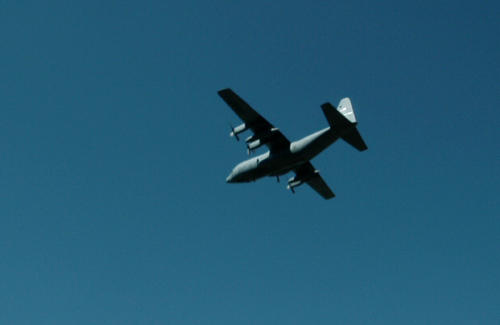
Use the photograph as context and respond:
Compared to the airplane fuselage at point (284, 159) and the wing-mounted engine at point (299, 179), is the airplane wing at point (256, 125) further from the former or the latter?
the wing-mounted engine at point (299, 179)

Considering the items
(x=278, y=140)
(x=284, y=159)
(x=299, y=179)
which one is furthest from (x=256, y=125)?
(x=299, y=179)

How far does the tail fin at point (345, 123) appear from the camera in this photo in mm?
32469

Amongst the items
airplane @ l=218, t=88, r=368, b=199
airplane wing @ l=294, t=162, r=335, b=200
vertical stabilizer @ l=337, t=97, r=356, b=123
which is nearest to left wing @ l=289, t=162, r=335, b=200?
airplane wing @ l=294, t=162, r=335, b=200

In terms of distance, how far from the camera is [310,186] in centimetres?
4247

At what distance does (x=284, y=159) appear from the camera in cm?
3547

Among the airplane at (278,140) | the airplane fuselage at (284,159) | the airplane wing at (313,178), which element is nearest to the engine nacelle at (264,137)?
the airplane at (278,140)

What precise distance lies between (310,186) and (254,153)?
8218mm

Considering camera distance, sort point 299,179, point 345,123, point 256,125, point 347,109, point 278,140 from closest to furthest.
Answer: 1. point 345,123
2. point 256,125
3. point 278,140
4. point 347,109
5. point 299,179

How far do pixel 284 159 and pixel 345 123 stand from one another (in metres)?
4.76

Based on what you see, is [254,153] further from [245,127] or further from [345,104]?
[345,104]

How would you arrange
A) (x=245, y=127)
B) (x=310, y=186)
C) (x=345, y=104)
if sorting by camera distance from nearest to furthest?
1. (x=245, y=127)
2. (x=345, y=104)
3. (x=310, y=186)

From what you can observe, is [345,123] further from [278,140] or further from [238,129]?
[238,129]

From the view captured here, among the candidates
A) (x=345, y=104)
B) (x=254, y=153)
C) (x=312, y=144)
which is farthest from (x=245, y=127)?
(x=345, y=104)

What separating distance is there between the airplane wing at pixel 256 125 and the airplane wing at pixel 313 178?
510 centimetres
